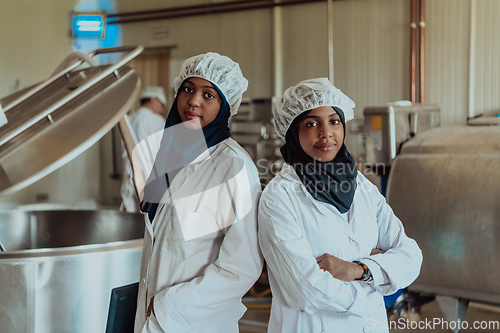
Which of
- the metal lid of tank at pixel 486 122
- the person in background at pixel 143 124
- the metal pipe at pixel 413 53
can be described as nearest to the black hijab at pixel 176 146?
the person in background at pixel 143 124

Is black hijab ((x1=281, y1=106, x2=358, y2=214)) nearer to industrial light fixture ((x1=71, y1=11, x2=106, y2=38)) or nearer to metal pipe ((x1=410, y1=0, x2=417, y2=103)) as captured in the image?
industrial light fixture ((x1=71, y1=11, x2=106, y2=38))

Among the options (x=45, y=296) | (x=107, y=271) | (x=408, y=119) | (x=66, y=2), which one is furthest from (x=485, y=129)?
(x=66, y=2)

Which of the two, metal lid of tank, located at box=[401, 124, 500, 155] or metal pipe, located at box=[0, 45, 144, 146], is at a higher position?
metal pipe, located at box=[0, 45, 144, 146]

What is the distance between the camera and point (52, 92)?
5.22 ft

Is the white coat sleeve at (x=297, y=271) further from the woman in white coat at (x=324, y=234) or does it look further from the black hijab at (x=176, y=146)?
the black hijab at (x=176, y=146)

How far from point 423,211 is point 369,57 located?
6.51 feet

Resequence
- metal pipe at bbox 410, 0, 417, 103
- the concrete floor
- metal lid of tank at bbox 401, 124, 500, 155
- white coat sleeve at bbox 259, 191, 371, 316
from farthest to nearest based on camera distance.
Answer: metal pipe at bbox 410, 0, 417, 103 → the concrete floor → metal lid of tank at bbox 401, 124, 500, 155 → white coat sleeve at bbox 259, 191, 371, 316

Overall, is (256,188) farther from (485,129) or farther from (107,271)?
(485,129)

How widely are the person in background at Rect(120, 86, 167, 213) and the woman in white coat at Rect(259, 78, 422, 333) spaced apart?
1.34 meters

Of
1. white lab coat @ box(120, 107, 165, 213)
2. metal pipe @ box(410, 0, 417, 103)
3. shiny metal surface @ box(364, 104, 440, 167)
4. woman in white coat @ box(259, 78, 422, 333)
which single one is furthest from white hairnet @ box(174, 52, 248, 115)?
metal pipe @ box(410, 0, 417, 103)

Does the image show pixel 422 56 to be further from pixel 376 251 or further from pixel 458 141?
pixel 376 251

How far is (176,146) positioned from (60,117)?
52 cm

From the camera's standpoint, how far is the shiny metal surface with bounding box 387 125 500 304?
1.83 m

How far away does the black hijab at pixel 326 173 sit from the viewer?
106 centimetres
